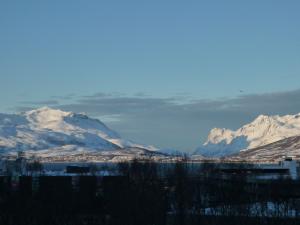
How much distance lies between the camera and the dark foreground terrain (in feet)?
237

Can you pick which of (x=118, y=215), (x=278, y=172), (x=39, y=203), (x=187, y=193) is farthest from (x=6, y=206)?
(x=278, y=172)

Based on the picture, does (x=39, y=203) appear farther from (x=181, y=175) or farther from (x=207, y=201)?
(x=181, y=175)

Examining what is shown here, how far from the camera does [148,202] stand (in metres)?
75.9

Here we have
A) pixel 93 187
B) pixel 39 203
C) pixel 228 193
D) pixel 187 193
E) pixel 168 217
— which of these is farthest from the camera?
pixel 93 187

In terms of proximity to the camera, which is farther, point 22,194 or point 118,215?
point 22,194

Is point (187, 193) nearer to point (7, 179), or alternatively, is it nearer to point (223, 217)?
point (223, 217)

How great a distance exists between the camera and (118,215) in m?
75.2

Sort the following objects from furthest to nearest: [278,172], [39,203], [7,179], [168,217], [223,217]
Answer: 1. [278,172]
2. [7,179]
3. [39,203]
4. [168,217]
5. [223,217]

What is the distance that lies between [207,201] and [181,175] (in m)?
15.0

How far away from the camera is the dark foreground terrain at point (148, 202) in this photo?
72.2 meters

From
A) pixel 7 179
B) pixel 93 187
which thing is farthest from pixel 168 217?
pixel 7 179

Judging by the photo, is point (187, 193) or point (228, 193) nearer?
point (187, 193)

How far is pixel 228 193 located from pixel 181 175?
43.4 feet

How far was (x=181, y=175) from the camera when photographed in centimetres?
10625
